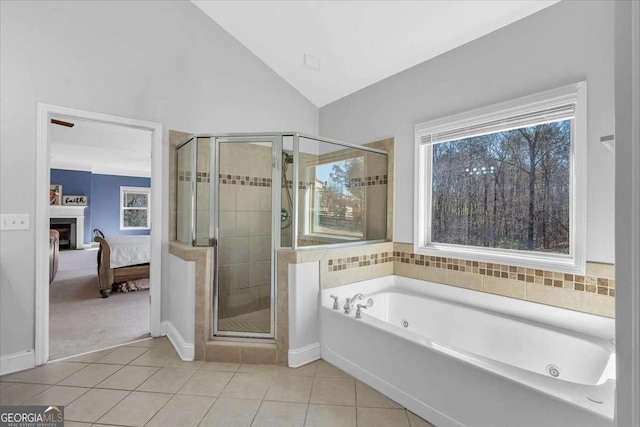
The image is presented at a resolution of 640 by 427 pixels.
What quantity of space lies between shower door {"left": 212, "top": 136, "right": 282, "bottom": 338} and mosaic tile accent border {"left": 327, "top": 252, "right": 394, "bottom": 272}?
0.51m

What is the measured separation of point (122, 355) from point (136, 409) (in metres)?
0.84

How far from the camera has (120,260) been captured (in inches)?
162

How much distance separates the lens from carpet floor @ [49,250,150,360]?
262 centimetres

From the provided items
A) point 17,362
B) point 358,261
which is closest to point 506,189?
point 358,261

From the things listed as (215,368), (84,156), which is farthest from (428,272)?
(84,156)

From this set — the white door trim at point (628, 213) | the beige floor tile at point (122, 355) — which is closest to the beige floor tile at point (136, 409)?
the beige floor tile at point (122, 355)

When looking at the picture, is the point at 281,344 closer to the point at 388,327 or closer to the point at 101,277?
the point at 388,327

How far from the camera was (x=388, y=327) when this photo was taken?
6.36 ft

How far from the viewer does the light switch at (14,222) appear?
2.11 metres

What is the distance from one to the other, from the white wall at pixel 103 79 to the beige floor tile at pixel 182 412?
1186 mm

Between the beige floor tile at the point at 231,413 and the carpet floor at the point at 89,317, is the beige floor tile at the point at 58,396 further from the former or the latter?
the beige floor tile at the point at 231,413

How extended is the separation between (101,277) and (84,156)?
149 inches

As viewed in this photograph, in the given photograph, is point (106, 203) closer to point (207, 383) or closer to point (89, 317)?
point (89, 317)

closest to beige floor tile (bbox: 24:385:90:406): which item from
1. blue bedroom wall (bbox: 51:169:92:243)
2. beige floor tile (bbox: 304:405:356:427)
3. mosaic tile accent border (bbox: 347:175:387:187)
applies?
beige floor tile (bbox: 304:405:356:427)
